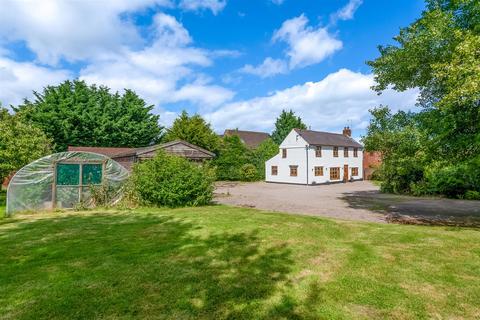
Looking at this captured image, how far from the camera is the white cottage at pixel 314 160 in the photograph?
32.3m

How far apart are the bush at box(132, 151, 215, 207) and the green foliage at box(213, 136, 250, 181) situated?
20.0 meters

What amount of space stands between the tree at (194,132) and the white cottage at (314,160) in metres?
8.57

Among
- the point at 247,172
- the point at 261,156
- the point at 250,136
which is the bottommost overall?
the point at 247,172

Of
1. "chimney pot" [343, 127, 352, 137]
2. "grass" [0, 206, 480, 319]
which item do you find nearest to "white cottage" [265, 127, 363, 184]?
"chimney pot" [343, 127, 352, 137]

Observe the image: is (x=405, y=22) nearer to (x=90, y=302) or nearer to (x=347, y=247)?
(x=347, y=247)

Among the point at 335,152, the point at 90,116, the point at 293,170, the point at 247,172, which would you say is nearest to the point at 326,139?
the point at 335,152

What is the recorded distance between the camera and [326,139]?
117ft

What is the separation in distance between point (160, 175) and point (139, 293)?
395 inches

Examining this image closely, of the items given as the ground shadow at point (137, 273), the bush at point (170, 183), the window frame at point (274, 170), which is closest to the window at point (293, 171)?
the window frame at point (274, 170)

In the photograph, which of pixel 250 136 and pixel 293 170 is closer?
pixel 293 170

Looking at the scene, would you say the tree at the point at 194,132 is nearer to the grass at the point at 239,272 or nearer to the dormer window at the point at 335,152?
the dormer window at the point at 335,152

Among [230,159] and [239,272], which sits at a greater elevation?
[230,159]

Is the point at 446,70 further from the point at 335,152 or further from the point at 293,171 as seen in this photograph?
the point at 335,152

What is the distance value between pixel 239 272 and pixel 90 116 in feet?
116
